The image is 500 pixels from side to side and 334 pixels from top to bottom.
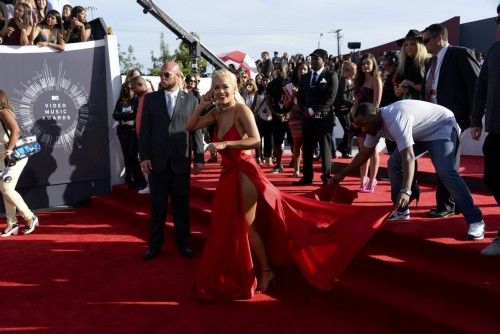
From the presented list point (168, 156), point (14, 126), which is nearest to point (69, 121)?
point (14, 126)

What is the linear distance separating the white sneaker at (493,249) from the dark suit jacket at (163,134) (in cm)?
273

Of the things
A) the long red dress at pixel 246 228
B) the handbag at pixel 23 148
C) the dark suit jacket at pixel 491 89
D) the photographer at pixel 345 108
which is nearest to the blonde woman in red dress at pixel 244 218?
the long red dress at pixel 246 228

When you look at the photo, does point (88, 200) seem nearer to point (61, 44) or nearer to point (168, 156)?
point (61, 44)

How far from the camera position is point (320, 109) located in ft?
22.2

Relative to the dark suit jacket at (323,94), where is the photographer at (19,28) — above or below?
above

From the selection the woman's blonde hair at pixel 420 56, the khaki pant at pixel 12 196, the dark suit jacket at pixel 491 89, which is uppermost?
the woman's blonde hair at pixel 420 56

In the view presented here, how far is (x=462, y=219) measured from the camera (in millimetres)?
4676

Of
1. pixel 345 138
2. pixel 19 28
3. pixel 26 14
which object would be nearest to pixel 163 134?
pixel 26 14

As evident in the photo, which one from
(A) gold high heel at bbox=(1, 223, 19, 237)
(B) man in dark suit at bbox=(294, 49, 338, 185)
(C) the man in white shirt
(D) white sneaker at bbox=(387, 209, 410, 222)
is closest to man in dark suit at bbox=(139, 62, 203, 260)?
(C) the man in white shirt

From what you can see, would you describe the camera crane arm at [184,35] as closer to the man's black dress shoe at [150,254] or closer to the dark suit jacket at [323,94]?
the dark suit jacket at [323,94]

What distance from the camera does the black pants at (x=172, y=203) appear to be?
5.25 meters

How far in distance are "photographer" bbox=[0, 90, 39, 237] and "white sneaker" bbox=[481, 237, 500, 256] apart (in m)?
5.34

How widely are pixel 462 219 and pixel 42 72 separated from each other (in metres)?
6.44

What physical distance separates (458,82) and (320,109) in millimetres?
2340
